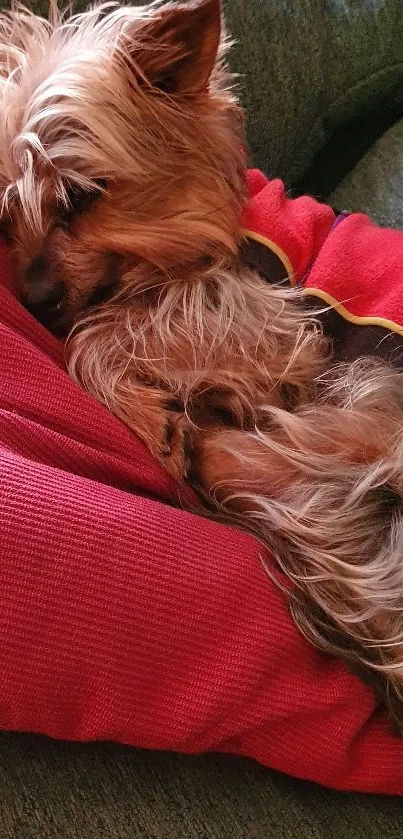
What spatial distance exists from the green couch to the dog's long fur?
23cm

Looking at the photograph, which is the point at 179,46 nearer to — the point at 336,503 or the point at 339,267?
the point at 339,267

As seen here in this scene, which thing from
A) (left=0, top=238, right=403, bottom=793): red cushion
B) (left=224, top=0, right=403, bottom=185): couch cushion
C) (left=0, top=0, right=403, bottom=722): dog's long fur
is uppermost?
(left=224, top=0, right=403, bottom=185): couch cushion

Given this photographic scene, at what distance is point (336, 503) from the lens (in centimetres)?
97

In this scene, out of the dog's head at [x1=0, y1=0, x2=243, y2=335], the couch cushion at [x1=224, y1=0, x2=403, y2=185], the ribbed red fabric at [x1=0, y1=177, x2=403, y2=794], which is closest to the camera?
the ribbed red fabric at [x1=0, y1=177, x2=403, y2=794]

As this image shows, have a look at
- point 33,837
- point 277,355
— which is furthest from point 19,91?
point 33,837

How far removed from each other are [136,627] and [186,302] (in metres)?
0.47

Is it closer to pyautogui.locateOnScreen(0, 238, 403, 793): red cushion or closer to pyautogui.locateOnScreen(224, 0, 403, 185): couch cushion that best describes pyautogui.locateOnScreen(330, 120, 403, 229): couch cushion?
pyautogui.locateOnScreen(224, 0, 403, 185): couch cushion

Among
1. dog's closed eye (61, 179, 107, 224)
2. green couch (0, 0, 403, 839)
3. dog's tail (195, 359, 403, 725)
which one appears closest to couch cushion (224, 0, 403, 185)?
green couch (0, 0, 403, 839)

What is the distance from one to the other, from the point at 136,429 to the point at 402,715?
17.0 inches

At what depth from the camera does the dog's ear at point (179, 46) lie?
96cm

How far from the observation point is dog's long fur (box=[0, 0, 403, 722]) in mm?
963

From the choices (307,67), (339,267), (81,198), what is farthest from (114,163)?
(307,67)

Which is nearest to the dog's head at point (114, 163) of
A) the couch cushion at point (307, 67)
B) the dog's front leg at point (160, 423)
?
the dog's front leg at point (160, 423)

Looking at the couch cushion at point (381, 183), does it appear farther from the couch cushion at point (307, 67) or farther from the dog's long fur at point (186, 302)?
the dog's long fur at point (186, 302)
